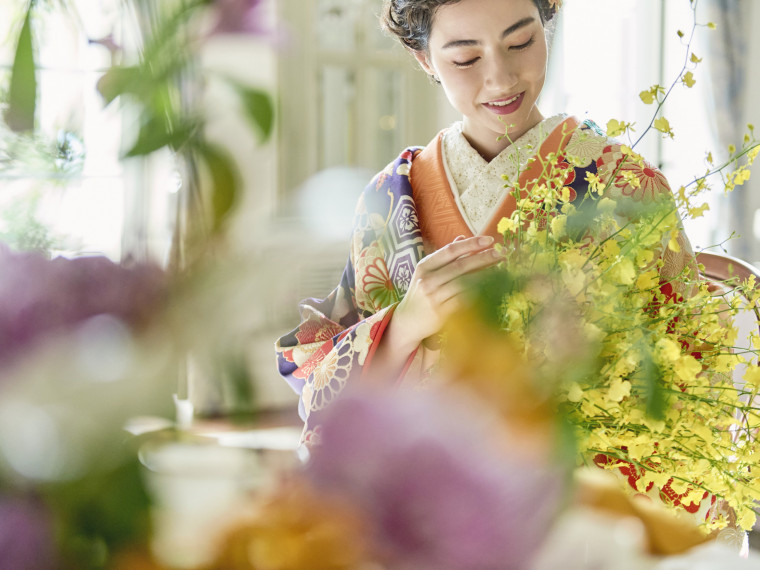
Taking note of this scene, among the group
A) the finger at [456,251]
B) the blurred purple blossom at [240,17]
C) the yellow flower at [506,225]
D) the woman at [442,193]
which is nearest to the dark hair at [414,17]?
the woman at [442,193]

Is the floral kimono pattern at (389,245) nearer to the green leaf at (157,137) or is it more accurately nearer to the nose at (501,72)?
the nose at (501,72)

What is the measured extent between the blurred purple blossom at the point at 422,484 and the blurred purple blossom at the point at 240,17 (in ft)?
0.31

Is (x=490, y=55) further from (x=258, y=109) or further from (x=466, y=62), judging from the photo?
(x=258, y=109)

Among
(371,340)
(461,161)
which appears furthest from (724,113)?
(371,340)

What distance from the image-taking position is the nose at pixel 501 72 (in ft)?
3.13

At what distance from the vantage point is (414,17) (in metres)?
1.03

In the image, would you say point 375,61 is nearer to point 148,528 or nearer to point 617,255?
point 617,255

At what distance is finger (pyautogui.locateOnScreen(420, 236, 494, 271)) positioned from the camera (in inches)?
29.1

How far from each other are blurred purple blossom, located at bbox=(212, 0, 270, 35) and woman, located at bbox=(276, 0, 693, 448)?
0.53m

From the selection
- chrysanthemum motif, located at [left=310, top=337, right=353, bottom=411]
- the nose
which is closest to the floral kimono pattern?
chrysanthemum motif, located at [left=310, top=337, right=353, bottom=411]

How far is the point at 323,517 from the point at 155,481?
0.04 metres

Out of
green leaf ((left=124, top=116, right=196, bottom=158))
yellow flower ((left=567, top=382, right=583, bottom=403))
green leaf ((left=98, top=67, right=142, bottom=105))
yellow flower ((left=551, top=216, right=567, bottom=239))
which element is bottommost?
yellow flower ((left=567, top=382, right=583, bottom=403))

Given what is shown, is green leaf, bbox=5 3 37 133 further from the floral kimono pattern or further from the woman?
the floral kimono pattern

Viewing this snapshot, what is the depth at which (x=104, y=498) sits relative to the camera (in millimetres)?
178
